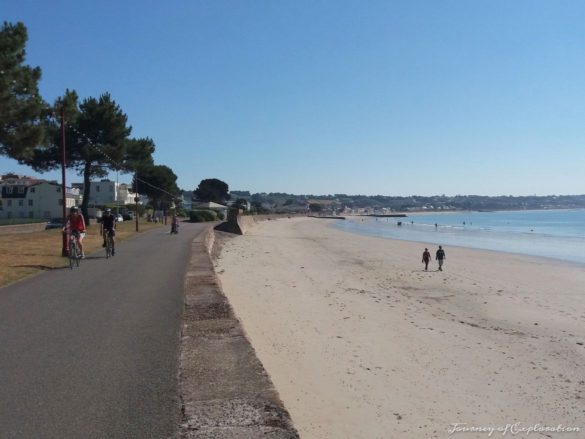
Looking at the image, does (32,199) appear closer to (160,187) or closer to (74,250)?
(160,187)

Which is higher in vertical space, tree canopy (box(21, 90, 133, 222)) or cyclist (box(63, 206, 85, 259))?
tree canopy (box(21, 90, 133, 222))

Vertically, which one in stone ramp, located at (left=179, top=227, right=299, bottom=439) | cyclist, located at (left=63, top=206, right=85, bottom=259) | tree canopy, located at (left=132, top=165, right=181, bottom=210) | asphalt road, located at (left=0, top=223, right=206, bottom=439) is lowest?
asphalt road, located at (left=0, top=223, right=206, bottom=439)

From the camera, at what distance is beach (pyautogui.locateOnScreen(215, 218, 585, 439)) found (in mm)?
6273

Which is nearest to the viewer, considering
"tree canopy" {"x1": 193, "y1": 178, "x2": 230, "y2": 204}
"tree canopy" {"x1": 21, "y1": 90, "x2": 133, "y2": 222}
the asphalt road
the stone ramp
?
the stone ramp

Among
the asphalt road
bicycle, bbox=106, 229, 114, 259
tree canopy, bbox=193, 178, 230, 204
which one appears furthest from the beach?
tree canopy, bbox=193, 178, 230, 204

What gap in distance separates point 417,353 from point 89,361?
546 cm

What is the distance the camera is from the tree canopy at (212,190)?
6089 inches

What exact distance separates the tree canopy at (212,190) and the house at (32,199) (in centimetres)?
7269

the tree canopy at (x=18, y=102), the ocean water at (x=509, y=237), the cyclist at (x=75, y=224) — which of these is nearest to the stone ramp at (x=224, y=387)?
the cyclist at (x=75, y=224)

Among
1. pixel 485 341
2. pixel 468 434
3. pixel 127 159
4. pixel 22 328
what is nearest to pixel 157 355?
pixel 22 328

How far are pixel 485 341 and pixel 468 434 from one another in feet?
18.1

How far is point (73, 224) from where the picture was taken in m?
16.7

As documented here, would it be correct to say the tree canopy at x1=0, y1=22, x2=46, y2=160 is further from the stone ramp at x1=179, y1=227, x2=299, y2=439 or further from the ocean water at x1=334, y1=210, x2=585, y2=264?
the ocean water at x1=334, y1=210, x2=585, y2=264

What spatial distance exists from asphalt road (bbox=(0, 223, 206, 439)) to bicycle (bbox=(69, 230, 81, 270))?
3863 millimetres
